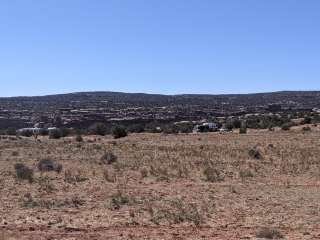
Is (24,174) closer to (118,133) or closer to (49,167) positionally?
(49,167)

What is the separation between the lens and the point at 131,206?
18.7 metres

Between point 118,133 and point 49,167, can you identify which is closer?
point 49,167

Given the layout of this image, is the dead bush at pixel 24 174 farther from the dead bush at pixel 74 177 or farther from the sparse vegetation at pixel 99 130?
the sparse vegetation at pixel 99 130

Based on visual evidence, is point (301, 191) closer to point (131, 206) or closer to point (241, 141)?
point (131, 206)

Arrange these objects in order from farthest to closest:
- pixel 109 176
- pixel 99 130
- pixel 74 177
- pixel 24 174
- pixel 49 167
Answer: pixel 99 130 < pixel 49 167 < pixel 109 176 < pixel 74 177 < pixel 24 174

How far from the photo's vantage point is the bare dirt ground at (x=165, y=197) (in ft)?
49.8

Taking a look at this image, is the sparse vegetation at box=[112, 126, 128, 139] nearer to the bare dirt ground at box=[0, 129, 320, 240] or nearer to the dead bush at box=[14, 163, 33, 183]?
the bare dirt ground at box=[0, 129, 320, 240]

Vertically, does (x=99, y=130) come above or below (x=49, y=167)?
below

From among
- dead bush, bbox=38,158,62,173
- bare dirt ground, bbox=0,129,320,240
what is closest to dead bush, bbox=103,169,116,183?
bare dirt ground, bbox=0,129,320,240


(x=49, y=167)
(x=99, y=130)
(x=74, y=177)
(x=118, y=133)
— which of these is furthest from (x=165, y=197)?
(x=99, y=130)

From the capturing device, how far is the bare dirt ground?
49.8ft

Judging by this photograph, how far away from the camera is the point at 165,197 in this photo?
20.6 metres

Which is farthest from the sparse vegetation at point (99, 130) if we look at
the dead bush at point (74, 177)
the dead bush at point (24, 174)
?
the dead bush at point (24, 174)

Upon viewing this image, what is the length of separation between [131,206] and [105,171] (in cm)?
968
